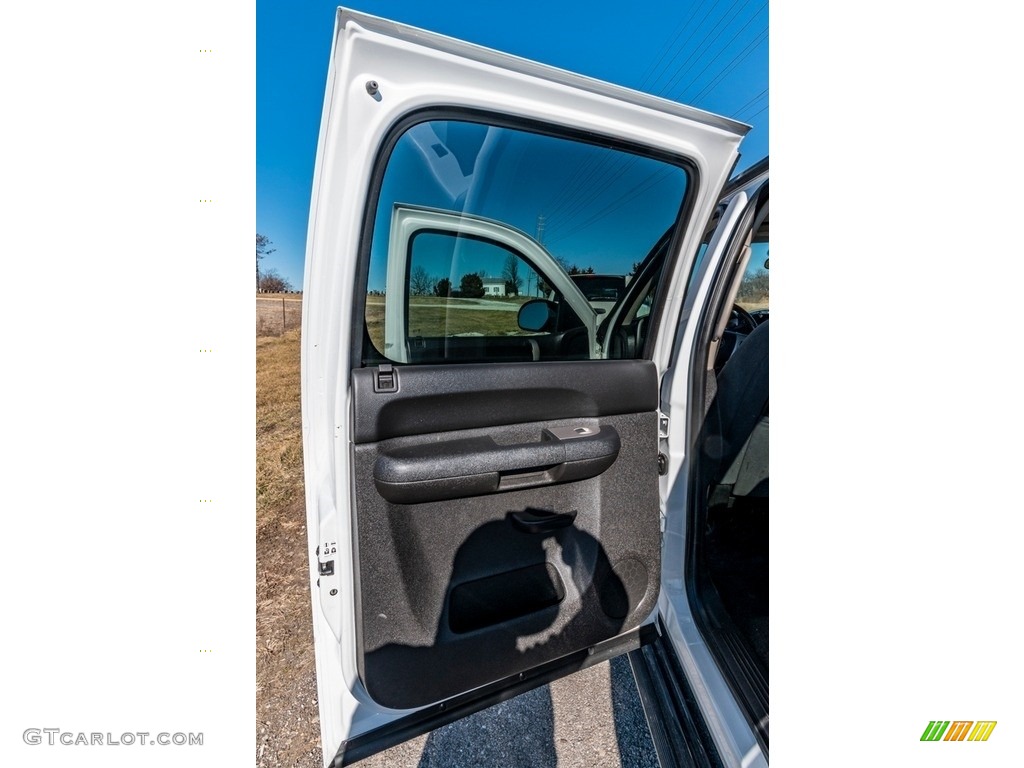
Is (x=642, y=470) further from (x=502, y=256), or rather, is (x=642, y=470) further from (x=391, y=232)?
(x=391, y=232)

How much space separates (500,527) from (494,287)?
0.68m

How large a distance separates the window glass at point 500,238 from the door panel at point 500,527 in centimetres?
12

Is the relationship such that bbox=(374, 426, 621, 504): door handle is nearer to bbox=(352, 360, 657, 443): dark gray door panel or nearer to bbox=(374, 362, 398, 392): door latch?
bbox=(352, 360, 657, 443): dark gray door panel

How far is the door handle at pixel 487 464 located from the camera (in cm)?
108

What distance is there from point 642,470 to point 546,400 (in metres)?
0.41

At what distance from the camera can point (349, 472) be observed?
1078mm

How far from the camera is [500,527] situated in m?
1.28

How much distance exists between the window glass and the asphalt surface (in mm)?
1158

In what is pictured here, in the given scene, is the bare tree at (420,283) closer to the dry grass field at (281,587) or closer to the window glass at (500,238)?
the window glass at (500,238)

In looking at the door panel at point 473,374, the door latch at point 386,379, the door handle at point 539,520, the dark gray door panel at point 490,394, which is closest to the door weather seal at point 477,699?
the door panel at point 473,374

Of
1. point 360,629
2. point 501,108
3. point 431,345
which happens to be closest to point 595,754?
point 360,629

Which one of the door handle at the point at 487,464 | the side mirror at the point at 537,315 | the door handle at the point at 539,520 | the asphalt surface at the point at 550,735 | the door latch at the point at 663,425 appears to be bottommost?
the asphalt surface at the point at 550,735

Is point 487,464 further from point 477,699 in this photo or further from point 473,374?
point 477,699
